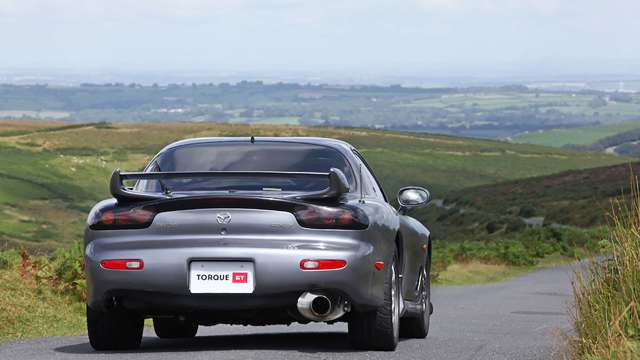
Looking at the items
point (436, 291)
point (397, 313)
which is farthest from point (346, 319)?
point (436, 291)

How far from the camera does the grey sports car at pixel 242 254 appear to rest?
29.6 feet

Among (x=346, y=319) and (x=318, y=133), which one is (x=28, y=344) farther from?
(x=318, y=133)

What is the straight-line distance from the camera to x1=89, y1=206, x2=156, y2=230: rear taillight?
917 cm

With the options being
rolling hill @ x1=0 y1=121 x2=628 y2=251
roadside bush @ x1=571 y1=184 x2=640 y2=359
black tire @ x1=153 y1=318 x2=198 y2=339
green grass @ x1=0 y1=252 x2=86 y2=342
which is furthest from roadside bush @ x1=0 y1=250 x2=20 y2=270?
rolling hill @ x1=0 y1=121 x2=628 y2=251

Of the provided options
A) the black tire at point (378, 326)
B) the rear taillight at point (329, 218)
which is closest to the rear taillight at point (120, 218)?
the rear taillight at point (329, 218)

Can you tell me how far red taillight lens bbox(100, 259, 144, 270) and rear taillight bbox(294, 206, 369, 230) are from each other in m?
1.08

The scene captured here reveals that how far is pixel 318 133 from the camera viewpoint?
169 m

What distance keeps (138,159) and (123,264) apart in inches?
5602

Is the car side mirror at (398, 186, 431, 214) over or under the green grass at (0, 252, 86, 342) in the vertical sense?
over

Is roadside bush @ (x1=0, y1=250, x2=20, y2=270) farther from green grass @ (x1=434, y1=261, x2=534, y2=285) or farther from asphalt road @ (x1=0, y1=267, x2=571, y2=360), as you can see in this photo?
green grass @ (x1=434, y1=261, x2=534, y2=285)

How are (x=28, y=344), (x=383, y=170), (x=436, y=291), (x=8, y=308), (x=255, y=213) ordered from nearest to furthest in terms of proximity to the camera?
(x=255, y=213)
(x=28, y=344)
(x=8, y=308)
(x=436, y=291)
(x=383, y=170)

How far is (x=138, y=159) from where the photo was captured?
15025 centimetres

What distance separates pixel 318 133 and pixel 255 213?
6310 inches

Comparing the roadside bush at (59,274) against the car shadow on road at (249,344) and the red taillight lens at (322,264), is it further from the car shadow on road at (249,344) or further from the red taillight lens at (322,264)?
the red taillight lens at (322,264)
